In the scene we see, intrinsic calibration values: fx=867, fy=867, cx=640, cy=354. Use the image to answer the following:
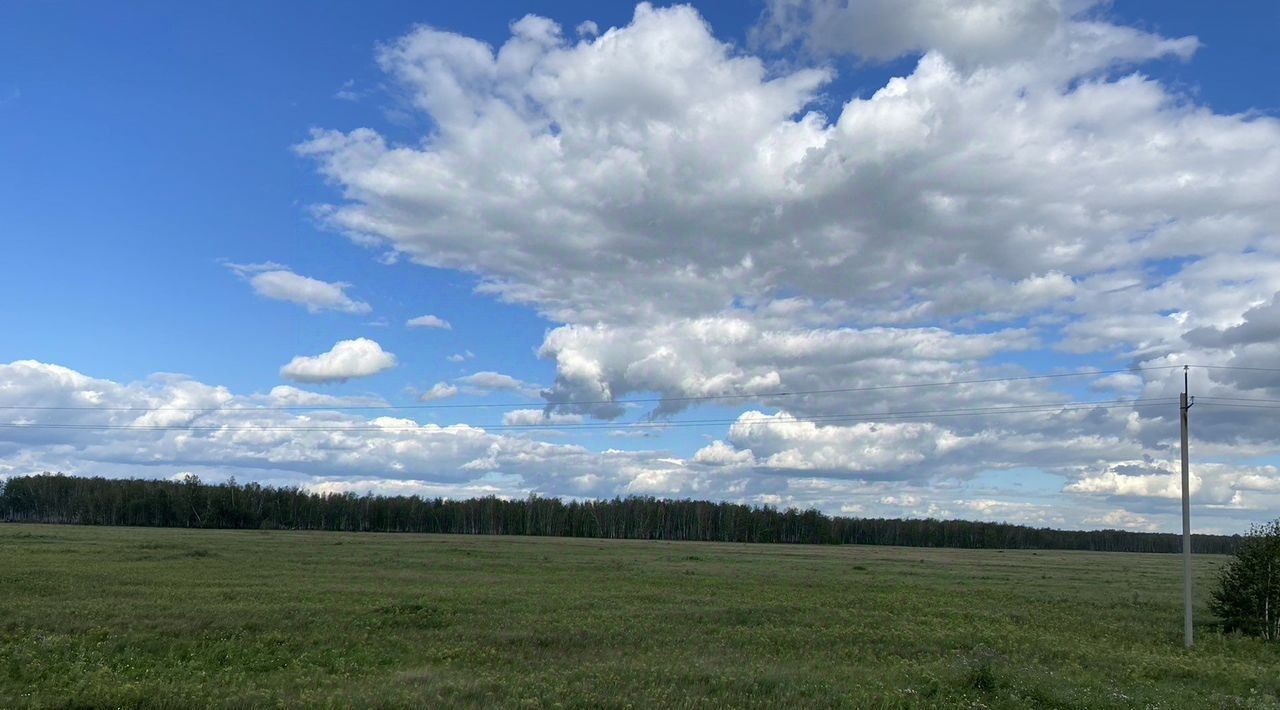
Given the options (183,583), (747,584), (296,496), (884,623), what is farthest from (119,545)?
(296,496)

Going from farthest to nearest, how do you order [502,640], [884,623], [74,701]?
[884,623] < [502,640] < [74,701]

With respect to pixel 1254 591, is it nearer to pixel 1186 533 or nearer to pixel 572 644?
pixel 1186 533

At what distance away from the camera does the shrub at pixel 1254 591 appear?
37.2 meters

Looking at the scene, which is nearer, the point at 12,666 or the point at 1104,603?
the point at 12,666

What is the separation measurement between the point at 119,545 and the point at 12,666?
54914 mm

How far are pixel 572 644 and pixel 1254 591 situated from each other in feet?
100

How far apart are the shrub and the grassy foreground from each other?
Answer: 7.32 ft

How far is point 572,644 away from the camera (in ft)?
93.1

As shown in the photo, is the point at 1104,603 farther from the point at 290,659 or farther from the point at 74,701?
the point at 74,701

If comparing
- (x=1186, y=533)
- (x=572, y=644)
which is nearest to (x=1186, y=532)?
(x=1186, y=533)

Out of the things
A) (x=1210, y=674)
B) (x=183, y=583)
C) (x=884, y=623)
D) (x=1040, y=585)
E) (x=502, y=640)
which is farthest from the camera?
(x=1040, y=585)

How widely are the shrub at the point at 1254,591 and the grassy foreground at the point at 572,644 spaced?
2.23 metres

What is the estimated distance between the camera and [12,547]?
62875 mm

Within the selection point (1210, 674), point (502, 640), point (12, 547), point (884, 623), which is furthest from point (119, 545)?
point (1210, 674)
